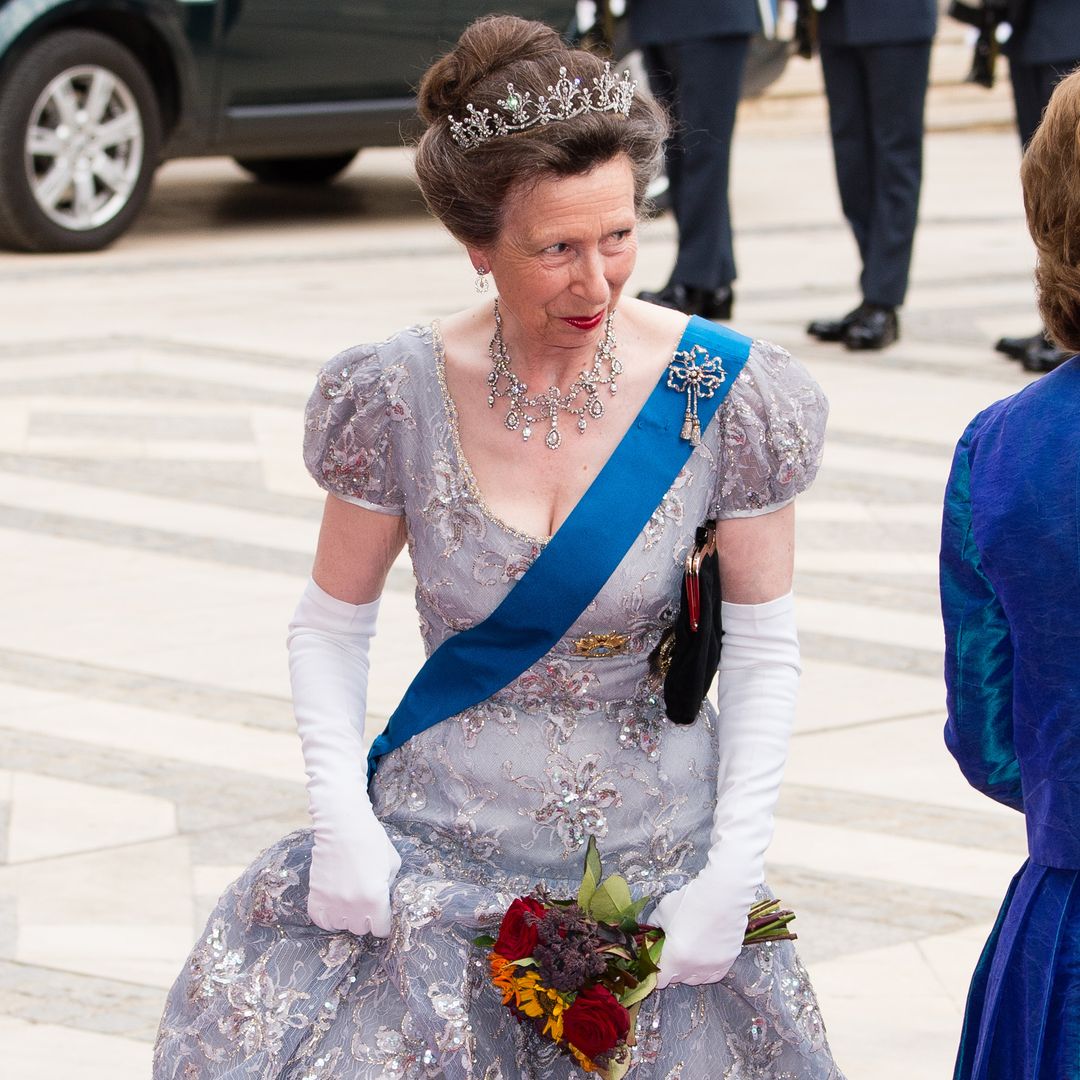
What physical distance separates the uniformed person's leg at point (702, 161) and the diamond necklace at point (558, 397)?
5.18 metres

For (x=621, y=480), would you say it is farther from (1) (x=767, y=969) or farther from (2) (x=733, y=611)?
(1) (x=767, y=969)

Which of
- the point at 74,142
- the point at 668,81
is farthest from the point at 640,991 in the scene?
the point at 74,142

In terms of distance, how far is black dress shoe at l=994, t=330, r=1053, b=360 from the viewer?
7492 millimetres

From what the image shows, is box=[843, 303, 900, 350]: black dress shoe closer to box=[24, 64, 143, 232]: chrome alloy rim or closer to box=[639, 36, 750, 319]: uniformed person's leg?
box=[639, 36, 750, 319]: uniformed person's leg

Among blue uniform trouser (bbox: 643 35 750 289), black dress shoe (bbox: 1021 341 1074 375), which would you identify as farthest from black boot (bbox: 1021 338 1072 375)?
blue uniform trouser (bbox: 643 35 750 289)

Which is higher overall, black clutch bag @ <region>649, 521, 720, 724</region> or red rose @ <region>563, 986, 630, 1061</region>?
black clutch bag @ <region>649, 521, 720, 724</region>

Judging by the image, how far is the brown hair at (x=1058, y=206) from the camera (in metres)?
2.00

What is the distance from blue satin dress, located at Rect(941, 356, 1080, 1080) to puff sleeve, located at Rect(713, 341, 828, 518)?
330mm

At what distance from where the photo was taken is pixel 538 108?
2424 mm

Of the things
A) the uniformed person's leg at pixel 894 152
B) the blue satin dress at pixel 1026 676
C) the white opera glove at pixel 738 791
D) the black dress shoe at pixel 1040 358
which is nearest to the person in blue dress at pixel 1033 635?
the blue satin dress at pixel 1026 676

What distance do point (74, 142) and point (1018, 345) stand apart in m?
3.86

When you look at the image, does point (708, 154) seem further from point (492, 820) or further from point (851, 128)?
point (492, 820)

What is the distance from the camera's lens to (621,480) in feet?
8.18

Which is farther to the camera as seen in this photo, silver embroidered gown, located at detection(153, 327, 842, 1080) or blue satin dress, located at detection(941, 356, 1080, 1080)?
silver embroidered gown, located at detection(153, 327, 842, 1080)
